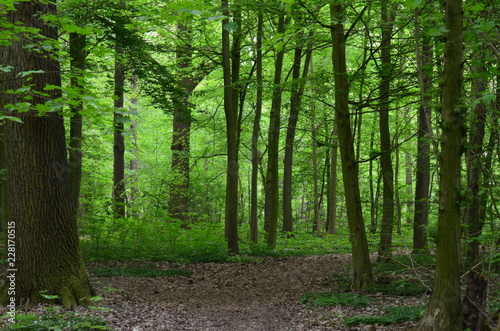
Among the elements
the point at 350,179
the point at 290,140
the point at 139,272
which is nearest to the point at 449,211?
the point at 350,179

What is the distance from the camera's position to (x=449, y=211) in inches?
174

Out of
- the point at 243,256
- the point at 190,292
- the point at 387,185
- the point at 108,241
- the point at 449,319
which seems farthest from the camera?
the point at 243,256

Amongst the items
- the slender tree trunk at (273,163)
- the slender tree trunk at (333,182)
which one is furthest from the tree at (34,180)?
the slender tree trunk at (333,182)

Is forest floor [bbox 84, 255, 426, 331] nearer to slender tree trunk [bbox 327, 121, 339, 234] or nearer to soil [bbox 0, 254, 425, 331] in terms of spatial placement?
soil [bbox 0, 254, 425, 331]

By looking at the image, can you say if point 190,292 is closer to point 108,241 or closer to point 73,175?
point 108,241

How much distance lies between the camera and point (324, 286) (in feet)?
29.1

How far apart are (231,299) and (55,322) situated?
3932 millimetres

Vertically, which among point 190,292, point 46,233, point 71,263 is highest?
point 46,233

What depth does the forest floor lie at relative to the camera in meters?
5.91

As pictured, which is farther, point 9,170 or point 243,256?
point 243,256

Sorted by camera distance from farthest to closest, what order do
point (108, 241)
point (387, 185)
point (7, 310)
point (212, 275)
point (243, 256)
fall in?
1. point (243, 256)
2. point (108, 241)
3. point (212, 275)
4. point (387, 185)
5. point (7, 310)

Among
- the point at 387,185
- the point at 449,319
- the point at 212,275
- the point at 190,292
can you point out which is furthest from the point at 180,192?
the point at 449,319

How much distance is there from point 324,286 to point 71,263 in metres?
5.14

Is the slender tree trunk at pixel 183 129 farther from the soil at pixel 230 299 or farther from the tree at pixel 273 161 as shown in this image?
the tree at pixel 273 161
